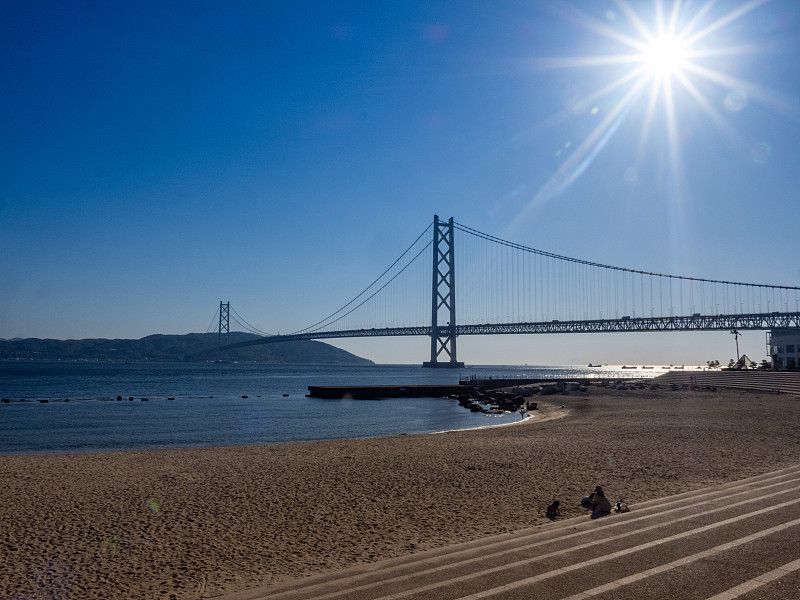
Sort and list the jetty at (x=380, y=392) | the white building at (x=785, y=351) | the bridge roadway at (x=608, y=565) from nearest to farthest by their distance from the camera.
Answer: the bridge roadway at (x=608, y=565)
the white building at (x=785, y=351)
the jetty at (x=380, y=392)

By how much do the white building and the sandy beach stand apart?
35.1 m

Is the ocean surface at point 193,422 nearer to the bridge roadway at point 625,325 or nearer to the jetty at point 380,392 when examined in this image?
the jetty at point 380,392

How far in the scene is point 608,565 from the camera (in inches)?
223

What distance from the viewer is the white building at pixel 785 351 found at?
48281 mm

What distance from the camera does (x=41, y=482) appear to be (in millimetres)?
11898

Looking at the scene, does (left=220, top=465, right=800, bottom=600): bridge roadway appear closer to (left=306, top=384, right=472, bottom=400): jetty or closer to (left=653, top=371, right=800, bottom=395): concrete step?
(left=653, top=371, right=800, bottom=395): concrete step

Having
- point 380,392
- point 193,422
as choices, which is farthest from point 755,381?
point 193,422

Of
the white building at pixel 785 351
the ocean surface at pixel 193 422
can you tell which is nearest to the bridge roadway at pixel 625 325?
the white building at pixel 785 351

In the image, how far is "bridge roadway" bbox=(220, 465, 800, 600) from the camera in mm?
5023

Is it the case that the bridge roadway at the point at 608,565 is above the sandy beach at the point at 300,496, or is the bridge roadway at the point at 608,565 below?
above

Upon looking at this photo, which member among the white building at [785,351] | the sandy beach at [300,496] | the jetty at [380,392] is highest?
the white building at [785,351]

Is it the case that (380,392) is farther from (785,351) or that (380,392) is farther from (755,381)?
(785,351)

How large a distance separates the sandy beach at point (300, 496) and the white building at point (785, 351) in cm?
3511

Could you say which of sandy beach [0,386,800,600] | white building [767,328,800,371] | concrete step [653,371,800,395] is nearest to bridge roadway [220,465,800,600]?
sandy beach [0,386,800,600]
